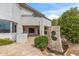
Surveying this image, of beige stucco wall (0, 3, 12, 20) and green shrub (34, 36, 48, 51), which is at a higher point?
beige stucco wall (0, 3, 12, 20)

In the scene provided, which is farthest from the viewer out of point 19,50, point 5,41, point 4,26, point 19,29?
point 19,29

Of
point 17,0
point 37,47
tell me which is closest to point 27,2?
point 17,0

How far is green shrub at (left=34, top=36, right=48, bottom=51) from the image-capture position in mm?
13959

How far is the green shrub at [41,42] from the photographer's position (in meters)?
14.0

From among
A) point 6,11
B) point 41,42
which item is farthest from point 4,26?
point 41,42

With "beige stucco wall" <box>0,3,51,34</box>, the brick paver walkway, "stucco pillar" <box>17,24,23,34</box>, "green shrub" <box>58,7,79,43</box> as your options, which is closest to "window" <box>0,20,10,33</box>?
"beige stucco wall" <box>0,3,51,34</box>

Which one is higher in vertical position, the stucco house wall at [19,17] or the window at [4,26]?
the stucco house wall at [19,17]

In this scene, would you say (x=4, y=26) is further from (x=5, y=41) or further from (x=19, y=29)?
(x=5, y=41)

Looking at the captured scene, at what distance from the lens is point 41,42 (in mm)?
14070

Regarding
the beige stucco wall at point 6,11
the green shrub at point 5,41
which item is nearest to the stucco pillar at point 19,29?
the beige stucco wall at point 6,11

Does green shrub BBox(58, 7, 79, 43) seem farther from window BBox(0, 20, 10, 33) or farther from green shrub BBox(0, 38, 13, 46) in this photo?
window BBox(0, 20, 10, 33)

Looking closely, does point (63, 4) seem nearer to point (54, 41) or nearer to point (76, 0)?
point (76, 0)

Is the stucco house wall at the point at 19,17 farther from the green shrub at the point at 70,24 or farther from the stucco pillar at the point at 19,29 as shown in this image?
the green shrub at the point at 70,24

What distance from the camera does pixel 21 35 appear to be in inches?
579
